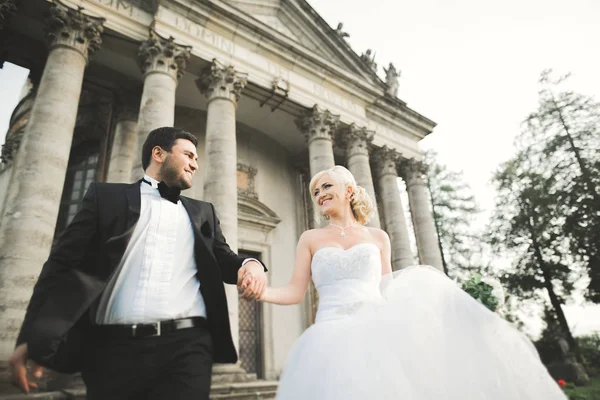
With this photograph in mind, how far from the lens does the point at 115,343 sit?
2043 millimetres

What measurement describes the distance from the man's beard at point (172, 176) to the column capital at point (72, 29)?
8.01 meters

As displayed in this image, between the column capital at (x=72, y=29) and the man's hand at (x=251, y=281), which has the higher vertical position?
the column capital at (x=72, y=29)

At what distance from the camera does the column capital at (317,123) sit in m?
13.4

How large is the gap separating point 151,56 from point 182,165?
8.49 metres

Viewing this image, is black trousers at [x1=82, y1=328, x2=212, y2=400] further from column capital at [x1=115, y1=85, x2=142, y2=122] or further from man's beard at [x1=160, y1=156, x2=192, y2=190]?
column capital at [x1=115, y1=85, x2=142, y2=122]

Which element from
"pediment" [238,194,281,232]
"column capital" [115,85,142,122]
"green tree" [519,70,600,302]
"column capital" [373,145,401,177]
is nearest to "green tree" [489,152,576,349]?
"green tree" [519,70,600,302]

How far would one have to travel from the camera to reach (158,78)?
9.48 metres

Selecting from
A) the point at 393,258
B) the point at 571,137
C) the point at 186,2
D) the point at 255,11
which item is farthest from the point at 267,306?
the point at 571,137

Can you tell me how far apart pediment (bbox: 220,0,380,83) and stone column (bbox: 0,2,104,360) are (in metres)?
6.62

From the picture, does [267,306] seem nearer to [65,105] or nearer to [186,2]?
[65,105]

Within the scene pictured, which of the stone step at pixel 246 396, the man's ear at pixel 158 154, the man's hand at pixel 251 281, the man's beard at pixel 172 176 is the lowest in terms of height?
the stone step at pixel 246 396

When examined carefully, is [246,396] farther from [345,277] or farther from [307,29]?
[307,29]

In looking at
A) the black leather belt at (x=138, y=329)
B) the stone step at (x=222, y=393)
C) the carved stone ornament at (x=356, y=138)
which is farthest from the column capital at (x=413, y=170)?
the black leather belt at (x=138, y=329)

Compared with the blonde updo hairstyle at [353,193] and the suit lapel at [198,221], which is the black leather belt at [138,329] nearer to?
the suit lapel at [198,221]
